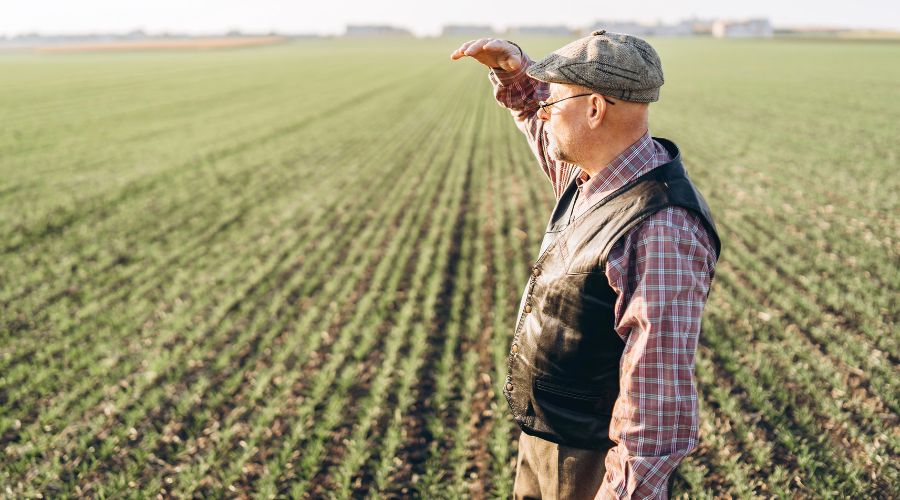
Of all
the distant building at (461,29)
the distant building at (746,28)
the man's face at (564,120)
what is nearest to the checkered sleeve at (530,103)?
the man's face at (564,120)

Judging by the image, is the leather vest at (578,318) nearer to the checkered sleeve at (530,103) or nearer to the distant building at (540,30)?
the checkered sleeve at (530,103)

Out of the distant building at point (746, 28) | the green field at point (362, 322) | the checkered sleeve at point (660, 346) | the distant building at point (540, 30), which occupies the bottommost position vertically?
the green field at point (362, 322)

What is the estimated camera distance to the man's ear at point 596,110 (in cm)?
161

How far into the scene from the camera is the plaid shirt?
1.42m

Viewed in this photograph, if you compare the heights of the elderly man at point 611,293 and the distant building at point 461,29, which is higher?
the distant building at point 461,29

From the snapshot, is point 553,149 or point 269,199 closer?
point 553,149

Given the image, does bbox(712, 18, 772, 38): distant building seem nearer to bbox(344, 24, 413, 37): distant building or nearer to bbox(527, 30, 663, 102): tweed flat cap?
bbox(344, 24, 413, 37): distant building

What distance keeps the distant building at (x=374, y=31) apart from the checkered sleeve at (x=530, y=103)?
6541 inches

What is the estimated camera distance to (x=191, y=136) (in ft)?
59.6

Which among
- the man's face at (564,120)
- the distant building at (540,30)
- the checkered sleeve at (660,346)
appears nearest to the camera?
the checkered sleeve at (660,346)

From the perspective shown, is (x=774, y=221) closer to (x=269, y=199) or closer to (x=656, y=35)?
(x=269, y=199)

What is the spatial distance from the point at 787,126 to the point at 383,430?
19.5 metres

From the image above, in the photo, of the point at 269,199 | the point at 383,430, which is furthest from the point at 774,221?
the point at 269,199

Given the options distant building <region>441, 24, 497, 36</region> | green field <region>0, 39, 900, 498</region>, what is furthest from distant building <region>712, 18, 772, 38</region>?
green field <region>0, 39, 900, 498</region>
